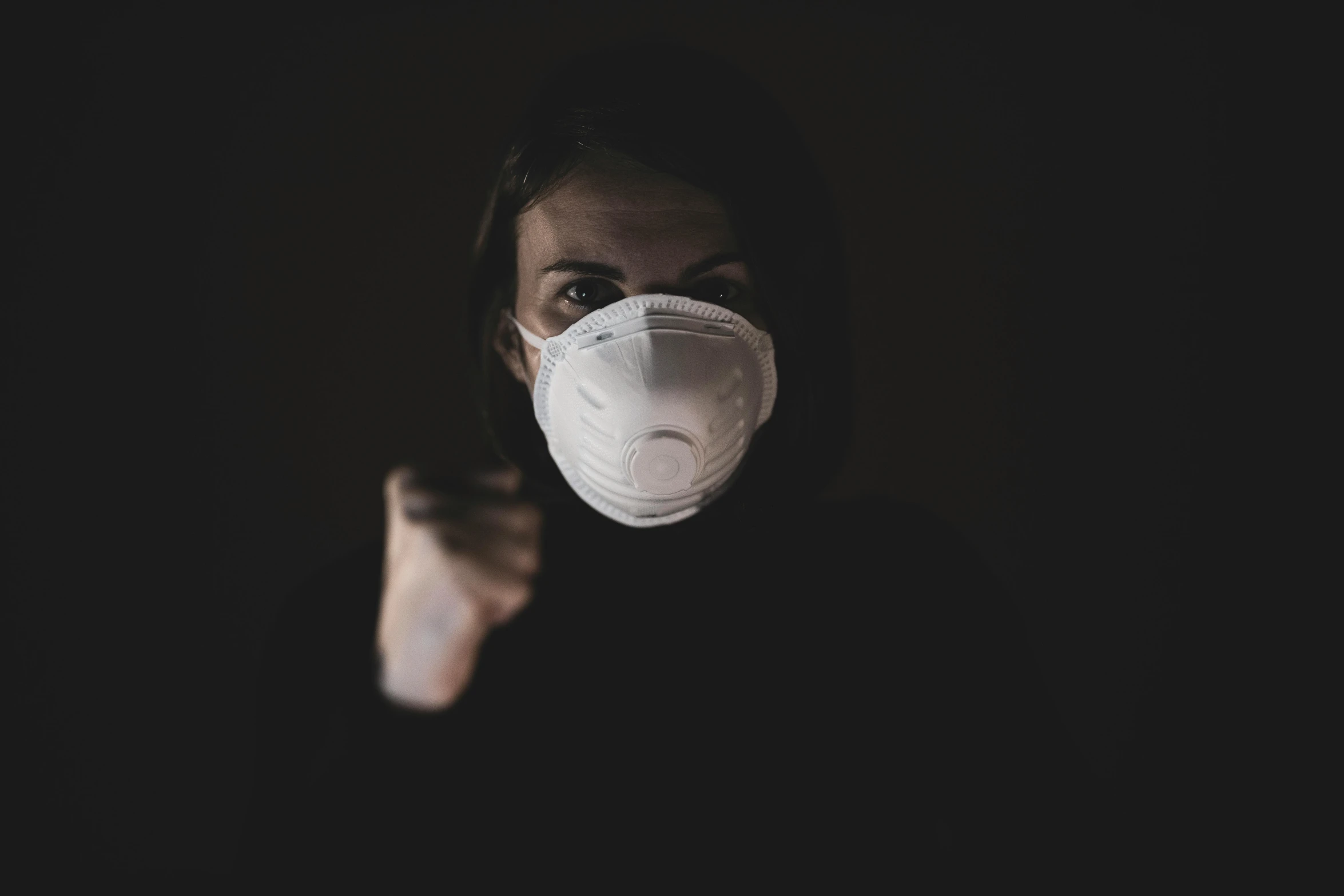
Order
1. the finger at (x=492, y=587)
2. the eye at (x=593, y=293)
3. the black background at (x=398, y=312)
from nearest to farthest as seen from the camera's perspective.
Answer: the finger at (x=492, y=587) → the eye at (x=593, y=293) → the black background at (x=398, y=312)

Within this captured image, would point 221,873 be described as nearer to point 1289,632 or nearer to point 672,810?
point 672,810

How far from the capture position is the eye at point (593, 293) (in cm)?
87

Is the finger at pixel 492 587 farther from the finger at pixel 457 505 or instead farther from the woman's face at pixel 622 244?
the woman's face at pixel 622 244

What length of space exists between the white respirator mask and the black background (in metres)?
0.44

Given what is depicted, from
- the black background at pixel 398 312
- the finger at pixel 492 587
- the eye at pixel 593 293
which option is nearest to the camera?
the finger at pixel 492 587

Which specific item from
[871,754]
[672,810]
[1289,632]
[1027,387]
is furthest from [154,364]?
[1289,632]

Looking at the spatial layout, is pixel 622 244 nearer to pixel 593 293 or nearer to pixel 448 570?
pixel 593 293

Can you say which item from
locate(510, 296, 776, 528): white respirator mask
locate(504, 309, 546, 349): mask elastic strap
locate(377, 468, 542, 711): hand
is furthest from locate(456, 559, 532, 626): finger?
locate(504, 309, 546, 349): mask elastic strap

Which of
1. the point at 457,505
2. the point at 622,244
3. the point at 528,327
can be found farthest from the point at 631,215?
the point at 457,505

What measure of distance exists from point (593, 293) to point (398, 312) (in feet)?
1.53

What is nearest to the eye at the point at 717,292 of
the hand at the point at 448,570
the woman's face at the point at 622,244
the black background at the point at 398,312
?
the woman's face at the point at 622,244

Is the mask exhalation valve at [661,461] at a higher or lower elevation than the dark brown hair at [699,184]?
lower

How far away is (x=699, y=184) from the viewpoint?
835 millimetres

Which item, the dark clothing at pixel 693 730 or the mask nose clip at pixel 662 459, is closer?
the mask nose clip at pixel 662 459
